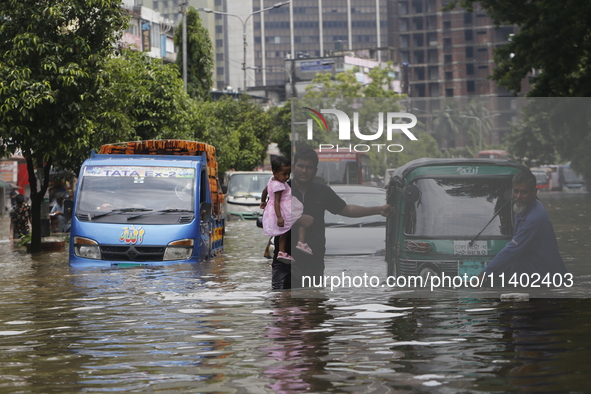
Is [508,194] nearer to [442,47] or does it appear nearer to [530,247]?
[530,247]

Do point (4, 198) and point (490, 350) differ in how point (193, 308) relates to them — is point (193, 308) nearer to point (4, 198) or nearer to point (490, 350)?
point (490, 350)

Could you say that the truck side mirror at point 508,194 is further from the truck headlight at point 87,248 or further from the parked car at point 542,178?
the truck headlight at point 87,248

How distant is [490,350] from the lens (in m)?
7.85

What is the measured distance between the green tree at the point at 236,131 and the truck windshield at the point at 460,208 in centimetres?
3910

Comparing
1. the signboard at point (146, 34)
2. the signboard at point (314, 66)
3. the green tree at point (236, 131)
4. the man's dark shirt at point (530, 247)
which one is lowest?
the man's dark shirt at point (530, 247)

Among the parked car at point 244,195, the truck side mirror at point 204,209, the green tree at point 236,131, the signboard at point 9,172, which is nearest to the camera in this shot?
the truck side mirror at point 204,209

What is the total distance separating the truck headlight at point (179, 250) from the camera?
16344mm

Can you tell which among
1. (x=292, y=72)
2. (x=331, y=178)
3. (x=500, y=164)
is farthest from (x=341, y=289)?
(x=292, y=72)

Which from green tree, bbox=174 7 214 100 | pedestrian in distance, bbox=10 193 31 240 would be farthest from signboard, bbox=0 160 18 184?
pedestrian in distance, bbox=10 193 31 240

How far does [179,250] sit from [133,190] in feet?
4.73

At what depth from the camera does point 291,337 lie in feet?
29.0

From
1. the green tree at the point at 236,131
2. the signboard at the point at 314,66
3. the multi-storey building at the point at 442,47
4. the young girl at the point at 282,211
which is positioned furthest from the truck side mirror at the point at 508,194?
the signboard at the point at 314,66

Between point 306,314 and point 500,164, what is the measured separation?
8.37 feet

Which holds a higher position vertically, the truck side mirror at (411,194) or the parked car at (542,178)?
the parked car at (542,178)
